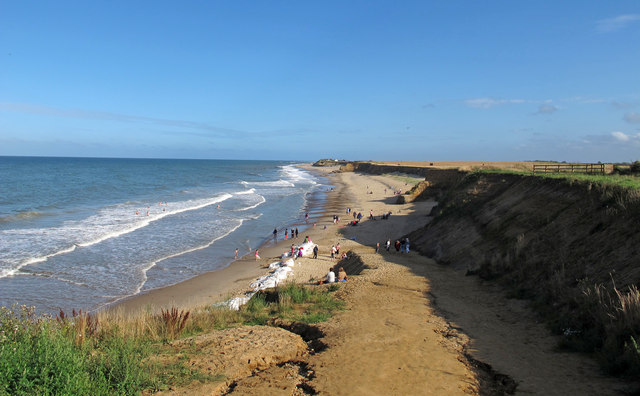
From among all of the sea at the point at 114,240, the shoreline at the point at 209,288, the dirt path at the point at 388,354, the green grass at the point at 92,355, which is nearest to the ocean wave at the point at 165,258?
the sea at the point at 114,240

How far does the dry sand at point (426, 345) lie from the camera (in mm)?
6836

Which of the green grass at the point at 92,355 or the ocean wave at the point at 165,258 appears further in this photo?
the ocean wave at the point at 165,258

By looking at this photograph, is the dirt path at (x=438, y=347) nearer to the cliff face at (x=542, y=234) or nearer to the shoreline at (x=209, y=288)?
the cliff face at (x=542, y=234)

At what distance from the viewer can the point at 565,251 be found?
12.2 metres

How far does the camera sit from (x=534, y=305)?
10727mm

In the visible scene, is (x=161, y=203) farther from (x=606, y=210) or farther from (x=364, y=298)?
(x=606, y=210)

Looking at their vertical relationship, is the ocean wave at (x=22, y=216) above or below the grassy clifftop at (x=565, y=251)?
below

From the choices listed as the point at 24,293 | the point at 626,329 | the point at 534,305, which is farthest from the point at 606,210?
the point at 24,293

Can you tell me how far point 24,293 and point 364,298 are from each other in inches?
560

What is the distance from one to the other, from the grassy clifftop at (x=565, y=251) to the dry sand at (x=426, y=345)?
2.06 ft

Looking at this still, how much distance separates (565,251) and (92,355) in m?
12.6

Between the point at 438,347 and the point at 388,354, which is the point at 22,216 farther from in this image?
the point at 438,347

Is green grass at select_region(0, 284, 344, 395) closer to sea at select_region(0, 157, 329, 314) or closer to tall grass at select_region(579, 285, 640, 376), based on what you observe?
tall grass at select_region(579, 285, 640, 376)

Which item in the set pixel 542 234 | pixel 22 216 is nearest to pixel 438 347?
pixel 542 234
